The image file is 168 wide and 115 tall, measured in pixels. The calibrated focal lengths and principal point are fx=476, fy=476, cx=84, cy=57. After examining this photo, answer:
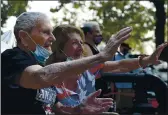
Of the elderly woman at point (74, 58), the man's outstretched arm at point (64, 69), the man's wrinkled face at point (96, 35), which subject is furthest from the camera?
the man's wrinkled face at point (96, 35)

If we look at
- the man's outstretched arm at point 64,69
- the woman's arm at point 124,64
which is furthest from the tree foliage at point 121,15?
the man's outstretched arm at point 64,69

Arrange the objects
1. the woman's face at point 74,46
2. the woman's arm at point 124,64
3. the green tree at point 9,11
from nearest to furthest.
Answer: the woman's face at point 74,46
the woman's arm at point 124,64
the green tree at point 9,11

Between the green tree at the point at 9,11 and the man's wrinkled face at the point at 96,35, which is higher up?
the green tree at the point at 9,11

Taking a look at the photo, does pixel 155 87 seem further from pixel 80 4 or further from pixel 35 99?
pixel 80 4

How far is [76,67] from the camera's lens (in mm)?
2273

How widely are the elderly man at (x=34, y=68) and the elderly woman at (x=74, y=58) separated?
149mm

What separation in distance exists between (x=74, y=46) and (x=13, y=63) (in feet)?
2.78

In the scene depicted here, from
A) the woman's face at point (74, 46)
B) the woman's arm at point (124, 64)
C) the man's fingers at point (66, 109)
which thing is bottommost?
the man's fingers at point (66, 109)

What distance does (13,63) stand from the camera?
2480 millimetres

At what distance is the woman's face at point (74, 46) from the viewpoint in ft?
10.7

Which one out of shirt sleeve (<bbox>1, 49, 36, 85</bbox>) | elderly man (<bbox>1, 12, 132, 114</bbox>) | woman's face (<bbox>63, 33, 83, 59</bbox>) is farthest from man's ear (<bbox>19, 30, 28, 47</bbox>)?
woman's face (<bbox>63, 33, 83, 59</bbox>)

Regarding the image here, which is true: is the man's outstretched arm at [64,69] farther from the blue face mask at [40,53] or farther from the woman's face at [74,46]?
the woman's face at [74,46]

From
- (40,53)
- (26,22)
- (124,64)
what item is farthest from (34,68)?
(124,64)

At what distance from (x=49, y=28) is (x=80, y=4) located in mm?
21512
